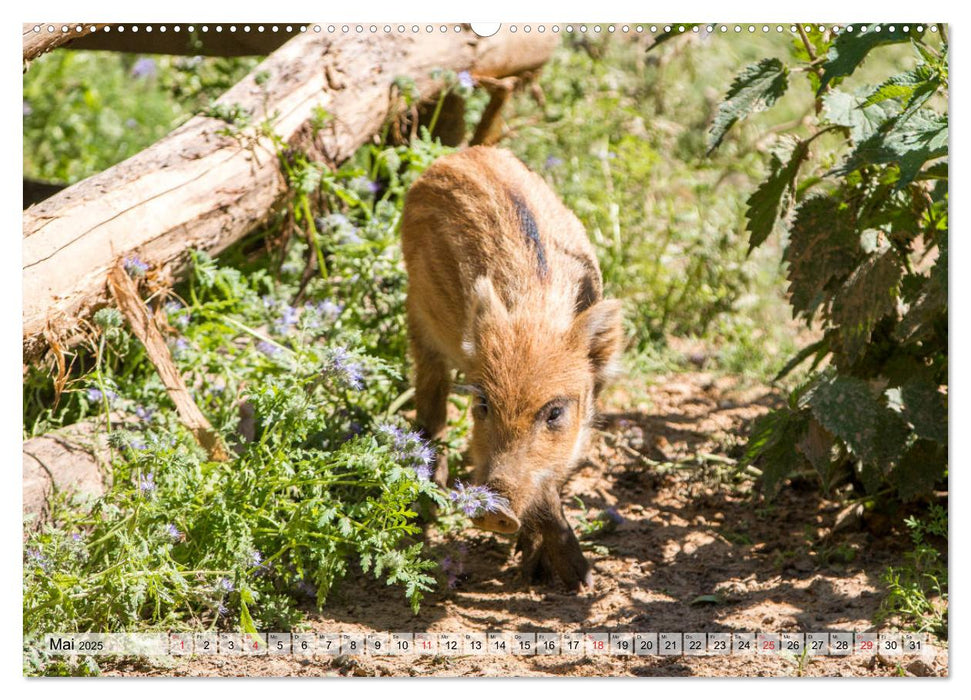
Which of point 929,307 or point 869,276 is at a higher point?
point 869,276

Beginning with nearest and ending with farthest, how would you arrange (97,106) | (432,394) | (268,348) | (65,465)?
(65,465) → (268,348) → (432,394) → (97,106)

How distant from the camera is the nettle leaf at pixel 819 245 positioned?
4.78 metres

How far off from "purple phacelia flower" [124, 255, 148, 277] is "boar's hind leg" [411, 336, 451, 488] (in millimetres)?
1410

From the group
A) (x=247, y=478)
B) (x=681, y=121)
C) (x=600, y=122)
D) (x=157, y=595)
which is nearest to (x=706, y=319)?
(x=600, y=122)

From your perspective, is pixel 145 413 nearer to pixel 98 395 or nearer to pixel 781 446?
pixel 98 395

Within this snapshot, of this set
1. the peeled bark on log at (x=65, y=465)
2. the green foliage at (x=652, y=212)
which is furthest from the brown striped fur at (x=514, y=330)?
the green foliage at (x=652, y=212)

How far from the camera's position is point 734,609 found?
4602mm

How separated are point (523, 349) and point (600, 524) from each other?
44.0 inches

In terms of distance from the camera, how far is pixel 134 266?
5090 millimetres

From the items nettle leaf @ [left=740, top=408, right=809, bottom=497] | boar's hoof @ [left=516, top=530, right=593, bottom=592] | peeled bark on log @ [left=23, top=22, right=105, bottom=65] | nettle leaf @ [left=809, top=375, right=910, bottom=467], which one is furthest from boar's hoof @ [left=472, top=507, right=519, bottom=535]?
peeled bark on log @ [left=23, top=22, right=105, bottom=65]

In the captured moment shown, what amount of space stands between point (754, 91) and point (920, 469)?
1.73 metres

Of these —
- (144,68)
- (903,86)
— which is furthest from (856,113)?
(144,68)

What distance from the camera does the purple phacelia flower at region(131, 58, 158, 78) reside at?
8.46m

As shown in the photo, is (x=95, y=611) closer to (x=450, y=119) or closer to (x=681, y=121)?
(x=450, y=119)
